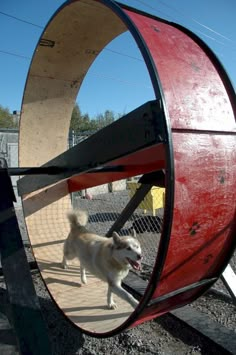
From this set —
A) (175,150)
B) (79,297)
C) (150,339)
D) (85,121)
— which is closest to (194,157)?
(175,150)

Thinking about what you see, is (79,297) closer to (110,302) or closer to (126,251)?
(110,302)

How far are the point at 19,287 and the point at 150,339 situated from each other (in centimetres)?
165

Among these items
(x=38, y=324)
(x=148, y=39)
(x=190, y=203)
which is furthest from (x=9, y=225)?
(x=148, y=39)

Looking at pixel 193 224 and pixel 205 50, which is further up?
pixel 205 50

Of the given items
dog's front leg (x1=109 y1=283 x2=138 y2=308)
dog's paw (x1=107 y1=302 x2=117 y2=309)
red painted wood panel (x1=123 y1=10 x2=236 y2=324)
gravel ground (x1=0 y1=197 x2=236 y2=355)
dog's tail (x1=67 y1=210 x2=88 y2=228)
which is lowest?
gravel ground (x1=0 y1=197 x2=236 y2=355)

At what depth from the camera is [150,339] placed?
3.16 meters

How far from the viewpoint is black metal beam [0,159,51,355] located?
1838 millimetres

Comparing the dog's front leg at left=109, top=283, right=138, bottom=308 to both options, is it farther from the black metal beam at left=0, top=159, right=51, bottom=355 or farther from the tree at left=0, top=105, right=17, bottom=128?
the tree at left=0, top=105, right=17, bottom=128

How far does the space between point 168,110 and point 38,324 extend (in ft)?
4.33

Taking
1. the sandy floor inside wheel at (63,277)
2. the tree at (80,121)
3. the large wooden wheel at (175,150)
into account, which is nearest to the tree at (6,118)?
the tree at (80,121)

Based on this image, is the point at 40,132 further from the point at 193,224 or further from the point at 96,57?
the point at 193,224

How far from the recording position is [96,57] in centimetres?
387

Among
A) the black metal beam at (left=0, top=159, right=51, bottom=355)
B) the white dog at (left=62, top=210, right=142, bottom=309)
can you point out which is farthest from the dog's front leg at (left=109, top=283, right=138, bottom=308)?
the black metal beam at (left=0, top=159, right=51, bottom=355)

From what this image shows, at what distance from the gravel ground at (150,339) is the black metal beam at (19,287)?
128 cm
